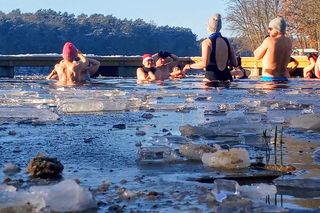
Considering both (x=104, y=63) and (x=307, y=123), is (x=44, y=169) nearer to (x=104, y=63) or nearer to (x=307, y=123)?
(x=307, y=123)

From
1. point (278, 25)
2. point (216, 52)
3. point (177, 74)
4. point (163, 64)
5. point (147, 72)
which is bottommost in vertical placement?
point (177, 74)

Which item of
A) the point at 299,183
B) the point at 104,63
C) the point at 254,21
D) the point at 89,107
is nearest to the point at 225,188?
the point at 299,183

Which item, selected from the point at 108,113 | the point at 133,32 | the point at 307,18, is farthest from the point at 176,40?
the point at 108,113

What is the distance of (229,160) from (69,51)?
1287 cm

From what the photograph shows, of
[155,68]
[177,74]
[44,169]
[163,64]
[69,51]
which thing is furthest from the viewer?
[177,74]

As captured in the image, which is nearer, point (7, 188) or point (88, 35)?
point (7, 188)

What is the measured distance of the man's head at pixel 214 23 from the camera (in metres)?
12.4

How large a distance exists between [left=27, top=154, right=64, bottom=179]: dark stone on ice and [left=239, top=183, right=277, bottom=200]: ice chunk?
678mm

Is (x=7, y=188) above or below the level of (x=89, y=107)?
above

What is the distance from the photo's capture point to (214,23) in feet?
41.0

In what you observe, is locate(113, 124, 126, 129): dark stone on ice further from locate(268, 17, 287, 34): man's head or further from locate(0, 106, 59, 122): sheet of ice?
locate(268, 17, 287, 34): man's head

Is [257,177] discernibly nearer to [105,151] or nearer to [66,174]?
[66,174]

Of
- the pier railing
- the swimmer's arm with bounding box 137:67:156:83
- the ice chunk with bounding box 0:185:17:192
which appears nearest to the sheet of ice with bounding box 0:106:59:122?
the ice chunk with bounding box 0:185:17:192

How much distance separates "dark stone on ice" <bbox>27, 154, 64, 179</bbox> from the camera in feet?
8.30
